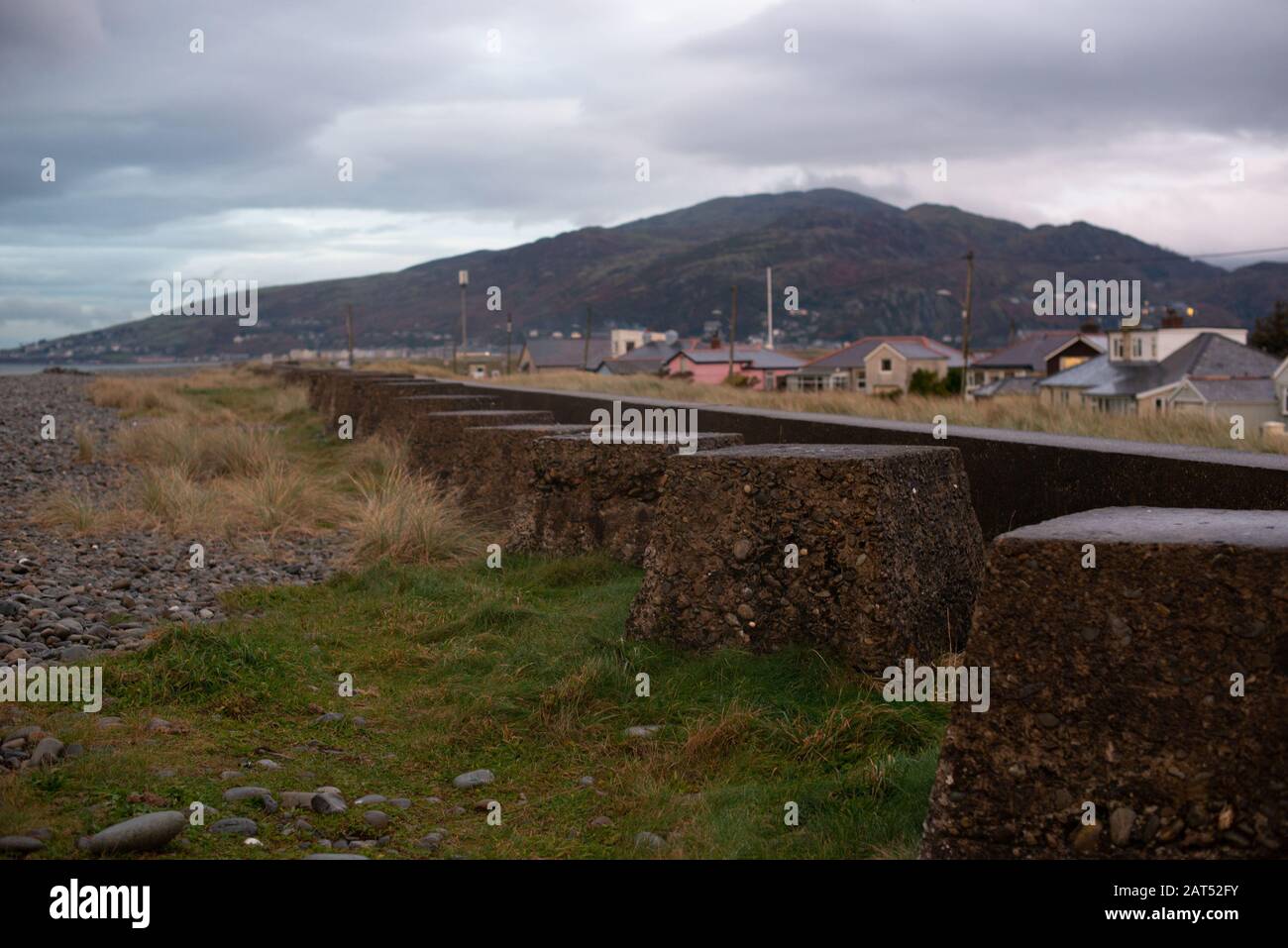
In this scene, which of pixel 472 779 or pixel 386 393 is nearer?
pixel 472 779

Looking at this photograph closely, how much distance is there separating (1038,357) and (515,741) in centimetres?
9720

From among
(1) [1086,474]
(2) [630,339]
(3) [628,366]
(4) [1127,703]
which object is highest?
(2) [630,339]

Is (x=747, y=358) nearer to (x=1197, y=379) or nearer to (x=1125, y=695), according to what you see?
(x=1197, y=379)

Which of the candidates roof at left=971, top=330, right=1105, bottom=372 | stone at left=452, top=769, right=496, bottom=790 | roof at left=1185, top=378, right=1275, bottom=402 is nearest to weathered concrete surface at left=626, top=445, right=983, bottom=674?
stone at left=452, top=769, right=496, bottom=790

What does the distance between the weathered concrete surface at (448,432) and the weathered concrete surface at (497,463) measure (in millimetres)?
358

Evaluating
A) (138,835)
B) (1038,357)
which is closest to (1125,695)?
(138,835)

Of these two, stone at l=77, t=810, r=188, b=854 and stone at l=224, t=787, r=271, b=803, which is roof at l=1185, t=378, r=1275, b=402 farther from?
stone at l=77, t=810, r=188, b=854

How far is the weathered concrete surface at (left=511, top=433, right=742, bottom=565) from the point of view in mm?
7168

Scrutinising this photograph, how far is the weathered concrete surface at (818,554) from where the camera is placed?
465cm

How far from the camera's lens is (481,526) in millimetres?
9086

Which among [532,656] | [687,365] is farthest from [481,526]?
[687,365]

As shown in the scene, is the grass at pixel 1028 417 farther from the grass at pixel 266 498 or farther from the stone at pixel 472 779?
the stone at pixel 472 779

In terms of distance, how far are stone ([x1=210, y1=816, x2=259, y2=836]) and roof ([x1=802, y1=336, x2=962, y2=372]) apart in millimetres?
98553

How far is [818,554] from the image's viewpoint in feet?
15.6
